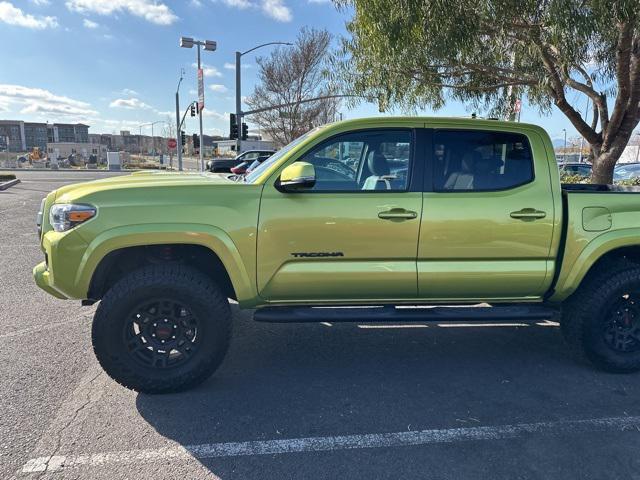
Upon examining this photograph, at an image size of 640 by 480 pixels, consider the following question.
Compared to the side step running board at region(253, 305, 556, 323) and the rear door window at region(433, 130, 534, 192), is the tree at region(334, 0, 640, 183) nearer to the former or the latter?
the rear door window at region(433, 130, 534, 192)

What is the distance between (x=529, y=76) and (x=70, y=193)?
22.3ft

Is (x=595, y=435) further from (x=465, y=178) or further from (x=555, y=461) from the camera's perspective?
(x=465, y=178)

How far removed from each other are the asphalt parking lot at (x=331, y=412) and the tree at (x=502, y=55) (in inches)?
153

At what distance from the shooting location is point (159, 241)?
10.6 feet

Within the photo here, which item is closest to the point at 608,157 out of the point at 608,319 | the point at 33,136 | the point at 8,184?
the point at 608,319

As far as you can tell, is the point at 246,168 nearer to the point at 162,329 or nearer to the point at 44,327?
the point at 44,327

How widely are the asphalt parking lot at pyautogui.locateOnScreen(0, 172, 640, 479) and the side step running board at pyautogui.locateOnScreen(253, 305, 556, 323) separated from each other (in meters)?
0.52

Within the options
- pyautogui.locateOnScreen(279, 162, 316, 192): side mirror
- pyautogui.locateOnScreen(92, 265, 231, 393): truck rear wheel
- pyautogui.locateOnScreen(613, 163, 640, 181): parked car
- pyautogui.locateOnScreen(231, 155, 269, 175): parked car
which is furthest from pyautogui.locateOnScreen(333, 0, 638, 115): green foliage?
pyautogui.locateOnScreen(613, 163, 640, 181): parked car

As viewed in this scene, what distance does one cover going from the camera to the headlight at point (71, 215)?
316cm

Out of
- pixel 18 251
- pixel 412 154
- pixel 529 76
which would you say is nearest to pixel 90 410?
pixel 412 154

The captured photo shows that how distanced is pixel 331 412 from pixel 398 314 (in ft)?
2.88

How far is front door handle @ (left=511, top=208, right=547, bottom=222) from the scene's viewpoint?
11.5 feet

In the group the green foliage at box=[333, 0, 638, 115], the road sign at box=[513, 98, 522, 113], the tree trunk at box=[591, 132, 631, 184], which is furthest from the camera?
the road sign at box=[513, 98, 522, 113]

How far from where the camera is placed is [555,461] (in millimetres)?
2729
